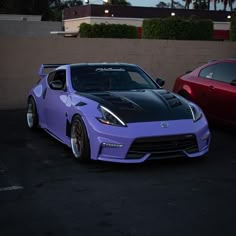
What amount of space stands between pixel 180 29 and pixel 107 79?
12.8m

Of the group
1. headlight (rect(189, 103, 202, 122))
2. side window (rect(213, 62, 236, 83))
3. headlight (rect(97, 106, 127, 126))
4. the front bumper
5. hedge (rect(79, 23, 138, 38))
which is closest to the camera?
A: the front bumper

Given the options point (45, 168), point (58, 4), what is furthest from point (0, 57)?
point (58, 4)

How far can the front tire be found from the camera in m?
6.32

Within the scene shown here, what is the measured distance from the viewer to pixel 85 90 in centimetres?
730

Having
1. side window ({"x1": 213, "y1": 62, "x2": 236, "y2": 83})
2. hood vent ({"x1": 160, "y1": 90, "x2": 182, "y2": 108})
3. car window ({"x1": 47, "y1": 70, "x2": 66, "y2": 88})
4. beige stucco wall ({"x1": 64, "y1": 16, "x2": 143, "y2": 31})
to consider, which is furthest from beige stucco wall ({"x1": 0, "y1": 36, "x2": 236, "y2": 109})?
beige stucco wall ({"x1": 64, "y1": 16, "x2": 143, "y2": 31})

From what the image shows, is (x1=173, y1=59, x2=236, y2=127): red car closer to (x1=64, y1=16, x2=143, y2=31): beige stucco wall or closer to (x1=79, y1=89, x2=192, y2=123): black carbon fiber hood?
(x1=79, y1=89, x2=192, y2=123): black carbon fiber hood

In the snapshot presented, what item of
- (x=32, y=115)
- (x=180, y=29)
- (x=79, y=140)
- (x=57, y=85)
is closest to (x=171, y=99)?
(x=79, y=140)

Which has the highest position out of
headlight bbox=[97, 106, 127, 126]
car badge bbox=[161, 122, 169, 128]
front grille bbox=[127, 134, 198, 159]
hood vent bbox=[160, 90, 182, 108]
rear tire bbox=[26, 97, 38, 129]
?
hood vent bbox=[160, 90, 182, 108]

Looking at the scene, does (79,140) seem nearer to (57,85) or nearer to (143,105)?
(143,105)

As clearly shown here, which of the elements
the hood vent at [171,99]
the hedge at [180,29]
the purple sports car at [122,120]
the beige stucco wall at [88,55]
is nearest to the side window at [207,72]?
the purple sports car at [122,120]

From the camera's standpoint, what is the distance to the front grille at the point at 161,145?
6.06 metres

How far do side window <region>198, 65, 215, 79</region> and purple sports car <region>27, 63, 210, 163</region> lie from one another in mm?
1807

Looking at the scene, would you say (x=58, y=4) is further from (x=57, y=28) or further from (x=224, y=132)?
(x=224, y=132)

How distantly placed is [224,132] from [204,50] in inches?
231
